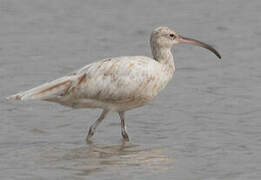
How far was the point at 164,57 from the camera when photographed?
14.1 meters

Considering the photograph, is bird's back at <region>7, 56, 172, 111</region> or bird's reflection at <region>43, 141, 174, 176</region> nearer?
bird's reflection at <region>43, 141, 174, 176</region>

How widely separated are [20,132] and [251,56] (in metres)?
7.05

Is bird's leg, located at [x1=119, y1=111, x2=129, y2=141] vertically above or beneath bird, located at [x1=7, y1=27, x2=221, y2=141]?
beneath

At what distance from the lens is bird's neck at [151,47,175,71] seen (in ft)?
46.2

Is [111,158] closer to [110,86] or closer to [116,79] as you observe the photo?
[110,86]

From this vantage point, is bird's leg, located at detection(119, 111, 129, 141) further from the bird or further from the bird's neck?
the bird's neck

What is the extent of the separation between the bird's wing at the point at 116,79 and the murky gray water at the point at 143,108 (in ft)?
2.64

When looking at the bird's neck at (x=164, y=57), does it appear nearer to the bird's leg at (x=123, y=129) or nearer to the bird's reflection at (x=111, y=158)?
the bird's leg at (x=123, y=129)

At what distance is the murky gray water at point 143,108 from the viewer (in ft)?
40.5

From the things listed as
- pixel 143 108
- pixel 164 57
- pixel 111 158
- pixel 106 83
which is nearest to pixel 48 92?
pixel 106 83

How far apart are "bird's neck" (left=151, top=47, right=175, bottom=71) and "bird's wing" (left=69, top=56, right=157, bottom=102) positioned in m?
0.35

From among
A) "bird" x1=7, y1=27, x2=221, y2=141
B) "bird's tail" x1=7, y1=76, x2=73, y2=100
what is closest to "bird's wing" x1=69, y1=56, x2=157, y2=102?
"bird" x1=7, y1=27, x2=221, y2=141

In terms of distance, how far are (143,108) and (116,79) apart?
2.65 metres

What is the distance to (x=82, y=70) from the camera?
13.9m
